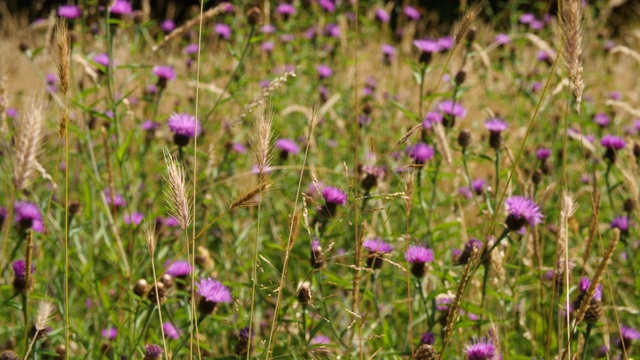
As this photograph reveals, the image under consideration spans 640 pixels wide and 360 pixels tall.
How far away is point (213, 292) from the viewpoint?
1916 millimetres

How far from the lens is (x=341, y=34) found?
450cm

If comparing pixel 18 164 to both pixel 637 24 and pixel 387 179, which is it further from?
pixel 637 24

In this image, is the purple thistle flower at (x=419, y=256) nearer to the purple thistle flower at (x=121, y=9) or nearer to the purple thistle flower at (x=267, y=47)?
the purple thistle flower at (x=121, y=9)

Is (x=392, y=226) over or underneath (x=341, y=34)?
underneath

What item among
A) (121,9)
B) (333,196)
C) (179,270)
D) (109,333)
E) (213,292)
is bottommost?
(109,333)

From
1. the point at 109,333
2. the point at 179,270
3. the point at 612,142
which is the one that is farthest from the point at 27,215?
the point at 612,142

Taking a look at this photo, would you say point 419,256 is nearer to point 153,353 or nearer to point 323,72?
point 153,353

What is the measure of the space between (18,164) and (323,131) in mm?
2906

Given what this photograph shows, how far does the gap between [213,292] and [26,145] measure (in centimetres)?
82

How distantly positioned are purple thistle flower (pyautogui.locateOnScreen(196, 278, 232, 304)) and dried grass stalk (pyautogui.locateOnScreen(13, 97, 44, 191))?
755 millimetres

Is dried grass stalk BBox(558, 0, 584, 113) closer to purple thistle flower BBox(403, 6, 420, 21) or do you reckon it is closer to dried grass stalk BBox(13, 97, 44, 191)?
dried grass stalk BBox(13, 97, 44, 191)

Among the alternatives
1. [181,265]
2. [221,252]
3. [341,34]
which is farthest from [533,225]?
[341,34]

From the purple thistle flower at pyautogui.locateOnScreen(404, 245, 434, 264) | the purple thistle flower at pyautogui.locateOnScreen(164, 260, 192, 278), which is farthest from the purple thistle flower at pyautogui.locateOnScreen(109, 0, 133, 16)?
the purple thistle flower at pyautogui.locateOnScreen(404, 245, 434, 264)

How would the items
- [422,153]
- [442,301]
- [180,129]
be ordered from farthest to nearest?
[422,153]
[180,129]
[442,301]
